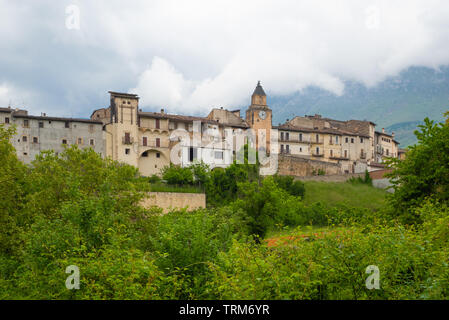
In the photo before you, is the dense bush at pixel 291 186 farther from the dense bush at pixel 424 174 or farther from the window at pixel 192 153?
the dense bush at pixel 424 174

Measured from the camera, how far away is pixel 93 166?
2775 cm

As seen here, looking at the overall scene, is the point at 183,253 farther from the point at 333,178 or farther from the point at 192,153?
the point at 333,178

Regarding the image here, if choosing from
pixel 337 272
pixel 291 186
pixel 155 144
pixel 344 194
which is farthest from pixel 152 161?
pixel 337 272

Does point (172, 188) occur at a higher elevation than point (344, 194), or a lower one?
higher

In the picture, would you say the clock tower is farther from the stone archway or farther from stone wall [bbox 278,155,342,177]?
the stone archway

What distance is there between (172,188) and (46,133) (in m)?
21.3

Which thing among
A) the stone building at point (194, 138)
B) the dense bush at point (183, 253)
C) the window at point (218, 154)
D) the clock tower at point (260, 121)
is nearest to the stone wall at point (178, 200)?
the stone building at point (194, 138)

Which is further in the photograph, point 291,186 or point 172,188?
point 291,186

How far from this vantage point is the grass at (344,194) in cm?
5972

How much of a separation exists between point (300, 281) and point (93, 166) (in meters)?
19.3

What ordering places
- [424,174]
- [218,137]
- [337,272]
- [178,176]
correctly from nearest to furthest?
[337,272]
[424,174]
[178,176]
[218,137]

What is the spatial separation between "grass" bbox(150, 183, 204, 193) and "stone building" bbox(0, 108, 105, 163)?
11.5 meters

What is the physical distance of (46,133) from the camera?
208 feet
